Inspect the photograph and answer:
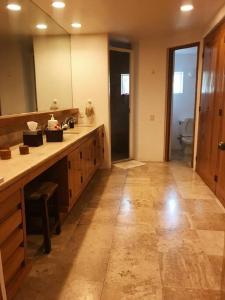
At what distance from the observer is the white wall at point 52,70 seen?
10.7 feet

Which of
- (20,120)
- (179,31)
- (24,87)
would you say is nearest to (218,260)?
(20,120)

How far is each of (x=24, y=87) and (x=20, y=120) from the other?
0.43 metres

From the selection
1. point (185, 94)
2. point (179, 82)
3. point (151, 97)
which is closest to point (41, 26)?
point (151, 97)

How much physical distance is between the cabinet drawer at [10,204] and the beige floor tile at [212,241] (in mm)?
1544

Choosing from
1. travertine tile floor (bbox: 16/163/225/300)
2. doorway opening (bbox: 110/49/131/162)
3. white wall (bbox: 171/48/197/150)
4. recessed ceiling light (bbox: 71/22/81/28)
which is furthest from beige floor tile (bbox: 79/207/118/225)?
white wall (bbox: 171/48/197/150)

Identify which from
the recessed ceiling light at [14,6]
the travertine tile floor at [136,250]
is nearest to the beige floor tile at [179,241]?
the travertine tile floor at [136,250]

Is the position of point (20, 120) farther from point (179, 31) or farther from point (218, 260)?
point (179, 31)

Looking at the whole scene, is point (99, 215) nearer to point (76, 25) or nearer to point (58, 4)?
point (58, 4)

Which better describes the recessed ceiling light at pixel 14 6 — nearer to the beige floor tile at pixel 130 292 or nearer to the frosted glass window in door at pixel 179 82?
the beige floor tile at pixel 130 292

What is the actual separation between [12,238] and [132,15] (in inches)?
120

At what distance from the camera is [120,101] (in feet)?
16.6

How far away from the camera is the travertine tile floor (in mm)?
1635

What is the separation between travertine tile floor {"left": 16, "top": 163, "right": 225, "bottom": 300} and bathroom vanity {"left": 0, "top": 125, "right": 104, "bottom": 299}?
0.95ft

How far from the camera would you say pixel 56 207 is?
2.28 metres
